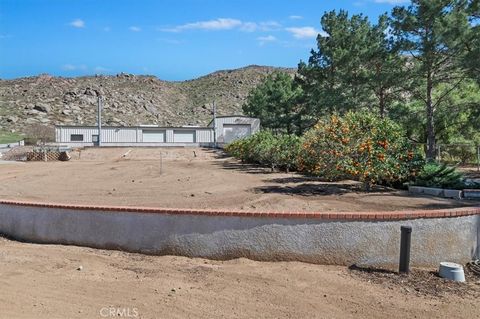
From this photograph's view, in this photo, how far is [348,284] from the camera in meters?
6.76

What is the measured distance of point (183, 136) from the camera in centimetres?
6003

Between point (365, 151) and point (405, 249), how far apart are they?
5.15 meters

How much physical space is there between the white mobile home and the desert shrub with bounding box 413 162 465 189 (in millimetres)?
40922

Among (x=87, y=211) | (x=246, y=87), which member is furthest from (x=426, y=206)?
(x=246, y=87)

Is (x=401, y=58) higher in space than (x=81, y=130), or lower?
higher

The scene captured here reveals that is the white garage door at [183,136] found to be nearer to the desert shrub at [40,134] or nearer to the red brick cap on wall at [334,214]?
the desert shrub at [40,134]

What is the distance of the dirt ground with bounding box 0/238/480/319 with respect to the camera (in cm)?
557

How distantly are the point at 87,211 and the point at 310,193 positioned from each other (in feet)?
19.4

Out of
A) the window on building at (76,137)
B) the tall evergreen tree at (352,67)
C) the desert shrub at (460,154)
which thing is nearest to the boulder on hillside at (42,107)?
the window on building at (76,137)

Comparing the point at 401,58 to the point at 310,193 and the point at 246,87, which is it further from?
the point at 246,87

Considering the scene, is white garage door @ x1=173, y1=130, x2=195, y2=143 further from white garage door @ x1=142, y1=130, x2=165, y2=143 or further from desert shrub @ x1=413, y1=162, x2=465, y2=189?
desert shrub @ x1=413, y1=162, x2=465, y2=189
